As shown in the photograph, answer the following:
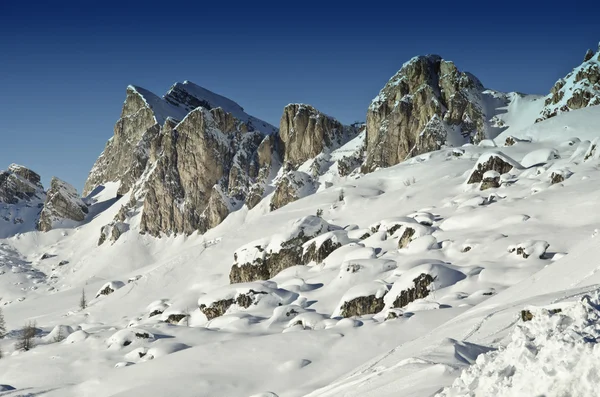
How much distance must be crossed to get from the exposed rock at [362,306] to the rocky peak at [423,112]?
87619 mm

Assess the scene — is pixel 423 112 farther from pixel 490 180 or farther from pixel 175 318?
pixel 175 318

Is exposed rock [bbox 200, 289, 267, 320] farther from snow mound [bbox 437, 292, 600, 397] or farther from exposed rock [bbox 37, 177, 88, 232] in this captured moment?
exposed rock [bbox 37, 177, 88, 232]

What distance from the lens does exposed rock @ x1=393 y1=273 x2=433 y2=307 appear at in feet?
127

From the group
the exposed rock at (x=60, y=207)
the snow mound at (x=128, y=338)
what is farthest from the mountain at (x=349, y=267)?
the exposed rock at (x=60, y=207)

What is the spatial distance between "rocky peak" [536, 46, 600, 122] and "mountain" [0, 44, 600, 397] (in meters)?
5.63

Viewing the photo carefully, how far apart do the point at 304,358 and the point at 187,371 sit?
18.1ft

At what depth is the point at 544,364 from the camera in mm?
7762

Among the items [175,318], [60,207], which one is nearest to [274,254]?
[175,318]

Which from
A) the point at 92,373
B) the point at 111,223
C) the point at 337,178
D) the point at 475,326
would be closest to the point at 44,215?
the point at 111,223

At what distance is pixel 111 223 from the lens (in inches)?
6550

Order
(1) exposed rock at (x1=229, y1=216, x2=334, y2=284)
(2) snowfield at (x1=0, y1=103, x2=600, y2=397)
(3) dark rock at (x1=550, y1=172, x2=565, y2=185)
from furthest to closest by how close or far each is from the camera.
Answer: (3) dark rock at (x1=550, y1=172, x2=565, y2=185) < (1) exposed rock at (x1=229, y1=216, x2=334, y2=284) < (2) snowfield at (x1=0, y1=103, x2=600, y2=397)

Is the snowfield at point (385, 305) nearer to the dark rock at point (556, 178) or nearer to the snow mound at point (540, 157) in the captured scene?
the dark rock at point (556, 178)

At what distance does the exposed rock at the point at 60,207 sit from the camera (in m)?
184

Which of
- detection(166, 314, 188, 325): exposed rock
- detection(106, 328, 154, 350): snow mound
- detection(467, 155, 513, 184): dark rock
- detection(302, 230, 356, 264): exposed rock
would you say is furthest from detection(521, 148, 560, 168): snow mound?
detection(106, 328, 154, 350): snow mound
